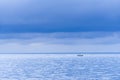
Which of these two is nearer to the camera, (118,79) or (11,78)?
(118,79)

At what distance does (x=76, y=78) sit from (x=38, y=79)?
25.8 feet

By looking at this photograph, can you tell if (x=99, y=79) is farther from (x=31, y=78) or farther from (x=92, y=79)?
(x=31, y=78)

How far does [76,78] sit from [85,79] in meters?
2.58

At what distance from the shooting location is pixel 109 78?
68.4m

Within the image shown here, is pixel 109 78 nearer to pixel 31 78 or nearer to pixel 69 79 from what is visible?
pixel 69 79

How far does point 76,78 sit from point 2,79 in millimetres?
15164

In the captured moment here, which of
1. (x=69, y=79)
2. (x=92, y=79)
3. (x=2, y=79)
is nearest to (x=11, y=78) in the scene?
(x=2, y=79)

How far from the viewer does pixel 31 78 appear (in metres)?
70.4

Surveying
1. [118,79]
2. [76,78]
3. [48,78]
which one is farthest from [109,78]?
[48,78]

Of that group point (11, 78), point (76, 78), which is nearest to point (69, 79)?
point (76, 78)

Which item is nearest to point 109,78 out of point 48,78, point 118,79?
point 118,79

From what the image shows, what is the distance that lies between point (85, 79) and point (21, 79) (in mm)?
12937

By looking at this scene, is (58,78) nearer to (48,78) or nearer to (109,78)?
(48,78)

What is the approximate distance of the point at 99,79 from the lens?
67.2 metres
